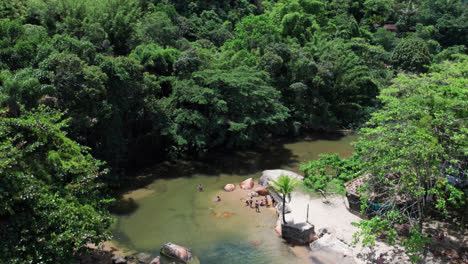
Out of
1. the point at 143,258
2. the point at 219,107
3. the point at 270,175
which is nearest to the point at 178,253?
the point at 143,258

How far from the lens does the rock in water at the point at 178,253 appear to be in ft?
46.6

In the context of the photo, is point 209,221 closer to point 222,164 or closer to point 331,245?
A: point 331,245

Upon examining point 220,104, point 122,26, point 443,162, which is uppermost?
point 122,26

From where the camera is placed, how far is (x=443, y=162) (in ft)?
45.5

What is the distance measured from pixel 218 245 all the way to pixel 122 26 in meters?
19.5

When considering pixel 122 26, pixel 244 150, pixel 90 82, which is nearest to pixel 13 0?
pixel 122 26

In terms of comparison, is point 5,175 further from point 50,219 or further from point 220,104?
point 220,104

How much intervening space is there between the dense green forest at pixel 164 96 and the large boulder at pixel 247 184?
3402mm

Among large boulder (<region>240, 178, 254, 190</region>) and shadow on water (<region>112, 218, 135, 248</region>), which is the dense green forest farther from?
large boulder (<region>240, 178, 254, 190</region>)

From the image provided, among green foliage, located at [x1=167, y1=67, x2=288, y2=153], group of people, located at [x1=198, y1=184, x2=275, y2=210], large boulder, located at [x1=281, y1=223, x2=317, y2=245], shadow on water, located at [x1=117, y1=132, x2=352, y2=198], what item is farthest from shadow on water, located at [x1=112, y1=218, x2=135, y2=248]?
large boulder, located at [x1=281, y1=223, x2=317, y2=245]

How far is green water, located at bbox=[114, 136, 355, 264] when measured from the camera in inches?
589

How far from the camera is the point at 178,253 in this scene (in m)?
14.3

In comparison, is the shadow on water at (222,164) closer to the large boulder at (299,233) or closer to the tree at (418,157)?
the large boulder at (299,233)

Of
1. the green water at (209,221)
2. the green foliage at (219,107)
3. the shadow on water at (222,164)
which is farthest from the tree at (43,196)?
the green foliage at (219,107)
